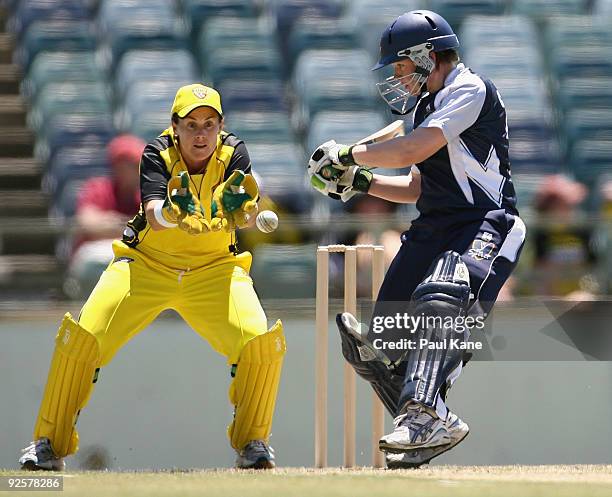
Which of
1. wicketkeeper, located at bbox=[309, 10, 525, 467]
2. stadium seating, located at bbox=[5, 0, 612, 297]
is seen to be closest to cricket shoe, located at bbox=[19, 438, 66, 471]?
wicketkeeper, located at bbox=[309, 10, 525, 467]

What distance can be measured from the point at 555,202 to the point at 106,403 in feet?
8.69

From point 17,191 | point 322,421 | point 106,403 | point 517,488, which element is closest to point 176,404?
point 106,403

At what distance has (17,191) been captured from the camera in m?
8.48

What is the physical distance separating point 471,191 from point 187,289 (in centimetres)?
128

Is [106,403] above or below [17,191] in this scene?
below

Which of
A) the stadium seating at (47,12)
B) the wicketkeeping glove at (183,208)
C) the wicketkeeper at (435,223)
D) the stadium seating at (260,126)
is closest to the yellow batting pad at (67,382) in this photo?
the wicketkeeping glove at (183,208)

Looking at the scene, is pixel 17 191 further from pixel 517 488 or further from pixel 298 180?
pixel 517 488

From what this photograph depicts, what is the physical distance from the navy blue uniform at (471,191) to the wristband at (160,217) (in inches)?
37.6

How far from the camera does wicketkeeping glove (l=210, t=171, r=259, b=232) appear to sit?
554 cm

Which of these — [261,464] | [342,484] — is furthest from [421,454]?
[261,464]

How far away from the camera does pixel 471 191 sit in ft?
17.3

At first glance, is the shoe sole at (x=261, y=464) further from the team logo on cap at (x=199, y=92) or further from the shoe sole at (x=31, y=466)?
the team logo on cap at (x=199, y=92)

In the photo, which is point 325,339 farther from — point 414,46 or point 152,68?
point 152,68

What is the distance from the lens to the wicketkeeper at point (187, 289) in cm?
557
